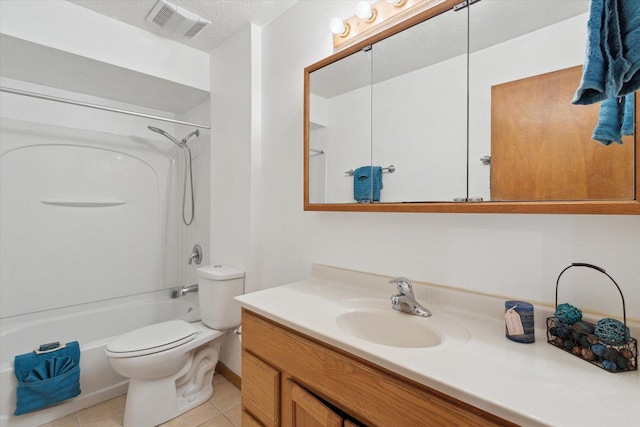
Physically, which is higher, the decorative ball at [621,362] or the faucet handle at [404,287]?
the faucet handle at [404,287]

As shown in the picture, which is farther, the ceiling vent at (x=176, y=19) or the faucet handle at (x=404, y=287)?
the ceiling vent at (x=176, y=19)

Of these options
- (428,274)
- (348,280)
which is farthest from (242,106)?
(428,274)

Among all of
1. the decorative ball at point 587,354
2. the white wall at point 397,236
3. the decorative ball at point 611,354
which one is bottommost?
the decorative ball at point 587,354

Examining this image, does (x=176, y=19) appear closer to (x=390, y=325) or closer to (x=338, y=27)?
(x=338, y=27)

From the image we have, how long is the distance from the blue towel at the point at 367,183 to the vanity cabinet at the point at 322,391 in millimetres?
653

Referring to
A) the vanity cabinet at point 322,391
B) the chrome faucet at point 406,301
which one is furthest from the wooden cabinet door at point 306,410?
the chrome faucet at point 406,301

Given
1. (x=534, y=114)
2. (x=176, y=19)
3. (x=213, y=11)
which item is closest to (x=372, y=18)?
(x=534, y=114)

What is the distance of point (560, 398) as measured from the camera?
58 centimetres

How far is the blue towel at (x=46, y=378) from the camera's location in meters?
1.58

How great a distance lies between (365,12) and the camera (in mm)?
1312

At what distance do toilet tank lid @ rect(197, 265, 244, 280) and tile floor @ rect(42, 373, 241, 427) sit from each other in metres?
0.80

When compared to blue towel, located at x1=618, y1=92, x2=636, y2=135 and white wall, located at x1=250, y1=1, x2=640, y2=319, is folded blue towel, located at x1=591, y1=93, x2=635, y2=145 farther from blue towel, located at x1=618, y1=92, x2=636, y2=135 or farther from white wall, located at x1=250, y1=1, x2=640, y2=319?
white wall, located at x1=250, y1=1, x2=640, y2=319

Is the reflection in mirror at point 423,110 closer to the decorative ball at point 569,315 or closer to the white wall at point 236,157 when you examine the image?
the decorative ball at point 569,315

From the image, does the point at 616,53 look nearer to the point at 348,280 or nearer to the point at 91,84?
the point at 348,280
